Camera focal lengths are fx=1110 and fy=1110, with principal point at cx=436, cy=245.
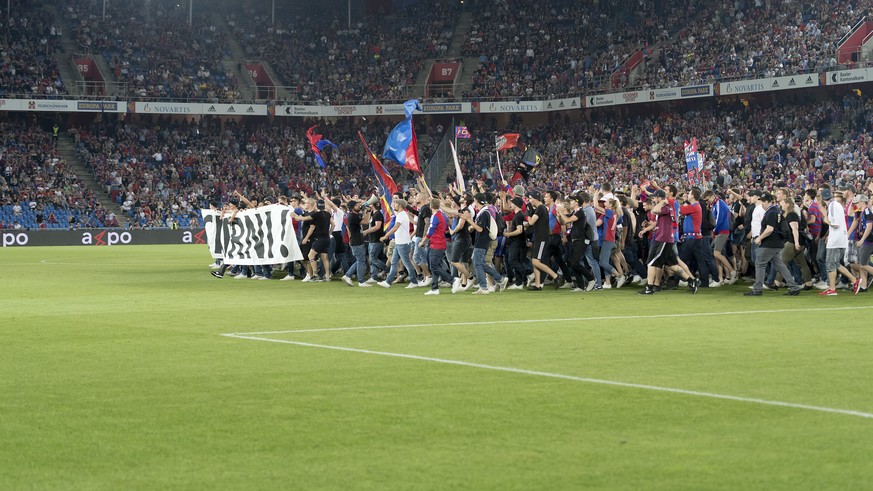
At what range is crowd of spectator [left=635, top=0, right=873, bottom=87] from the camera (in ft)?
174

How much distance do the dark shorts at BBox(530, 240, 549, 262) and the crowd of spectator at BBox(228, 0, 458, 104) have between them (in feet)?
153

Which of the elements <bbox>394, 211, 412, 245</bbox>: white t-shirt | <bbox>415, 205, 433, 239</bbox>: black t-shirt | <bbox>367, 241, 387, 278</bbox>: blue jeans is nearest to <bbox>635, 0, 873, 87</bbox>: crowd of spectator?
<bbox>367, 241, 387, 278</bbox>: blue jeans

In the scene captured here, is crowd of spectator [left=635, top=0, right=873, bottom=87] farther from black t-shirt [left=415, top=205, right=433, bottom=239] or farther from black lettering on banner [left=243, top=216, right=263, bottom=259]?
black t-shirt [left=415, top=205, right=433, bottom=239]

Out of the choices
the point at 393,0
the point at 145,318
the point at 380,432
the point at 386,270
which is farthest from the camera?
the point at 393,0

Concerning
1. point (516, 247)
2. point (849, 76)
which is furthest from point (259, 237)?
point (849, 76)

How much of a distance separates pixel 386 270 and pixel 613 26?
43890mm

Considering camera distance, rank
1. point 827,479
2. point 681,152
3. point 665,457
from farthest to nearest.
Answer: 1. point 681,152
2. point 665,457
3. point 827,479

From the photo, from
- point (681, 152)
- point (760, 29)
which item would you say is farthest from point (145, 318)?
point (760, 29)

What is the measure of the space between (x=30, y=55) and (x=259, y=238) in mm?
42809

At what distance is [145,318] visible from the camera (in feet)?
53.3

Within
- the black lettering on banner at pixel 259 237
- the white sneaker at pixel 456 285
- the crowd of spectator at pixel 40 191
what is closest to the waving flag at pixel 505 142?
the black lettering on banner at pixel 259 237

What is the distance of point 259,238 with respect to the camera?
27047 mm

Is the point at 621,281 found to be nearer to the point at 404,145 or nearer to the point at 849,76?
the point at 404,145

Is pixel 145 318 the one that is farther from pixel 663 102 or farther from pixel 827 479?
pixel 663 102
